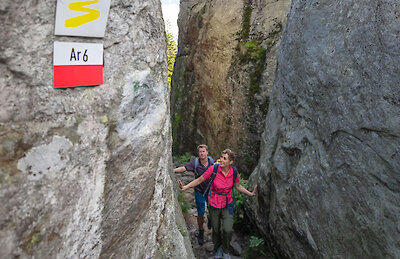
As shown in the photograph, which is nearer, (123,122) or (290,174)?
(123,122)

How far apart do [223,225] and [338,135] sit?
2476 millimetres

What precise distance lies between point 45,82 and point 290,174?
146 inches

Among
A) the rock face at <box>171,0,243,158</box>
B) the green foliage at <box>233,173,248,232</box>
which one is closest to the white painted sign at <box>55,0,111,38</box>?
the green foliage at <box>233,173,248,232</box>

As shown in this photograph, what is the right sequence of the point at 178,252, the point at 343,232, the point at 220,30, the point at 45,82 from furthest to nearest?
the point at 220,30 < the point at 343,232 < the point at 178,252 < the point at 45,82

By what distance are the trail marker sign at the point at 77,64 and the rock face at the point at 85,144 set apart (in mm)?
45

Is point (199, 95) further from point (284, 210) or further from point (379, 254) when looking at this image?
point (379, 254)

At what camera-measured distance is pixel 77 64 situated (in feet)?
6.81

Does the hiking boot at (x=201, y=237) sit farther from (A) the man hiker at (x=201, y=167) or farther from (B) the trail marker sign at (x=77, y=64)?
(B) the trail marker sign at (x=77, y=64)

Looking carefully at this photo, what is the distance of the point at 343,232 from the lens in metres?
3.61

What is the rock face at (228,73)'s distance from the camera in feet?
28.3

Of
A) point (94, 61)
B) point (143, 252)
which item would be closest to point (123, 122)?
point (94, 61)

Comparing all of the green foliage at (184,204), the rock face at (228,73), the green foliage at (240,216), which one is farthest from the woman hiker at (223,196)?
the rock face at (228,73)

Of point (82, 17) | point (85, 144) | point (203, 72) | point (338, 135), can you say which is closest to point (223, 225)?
point (338, 135)

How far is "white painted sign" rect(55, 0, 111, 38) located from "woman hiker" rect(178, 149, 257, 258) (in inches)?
122
